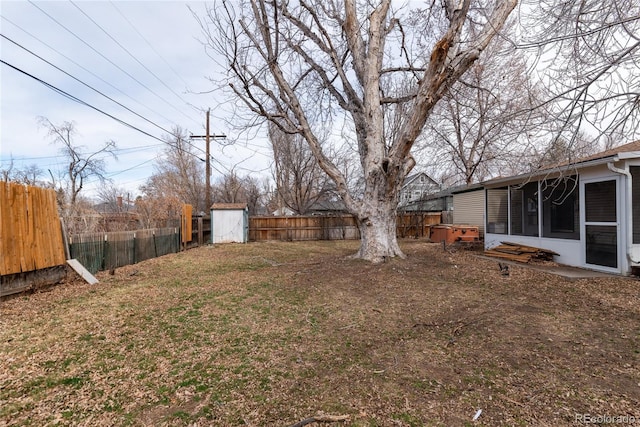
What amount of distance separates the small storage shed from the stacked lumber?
11.6 metres

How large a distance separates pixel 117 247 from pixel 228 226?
26.6 ft

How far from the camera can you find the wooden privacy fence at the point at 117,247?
691 centimetres

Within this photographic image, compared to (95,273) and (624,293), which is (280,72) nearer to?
(95,273)

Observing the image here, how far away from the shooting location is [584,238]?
7.07 meters

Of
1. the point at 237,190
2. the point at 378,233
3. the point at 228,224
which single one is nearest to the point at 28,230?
the point at 378,233

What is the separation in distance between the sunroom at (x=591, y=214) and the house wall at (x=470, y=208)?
433 cm

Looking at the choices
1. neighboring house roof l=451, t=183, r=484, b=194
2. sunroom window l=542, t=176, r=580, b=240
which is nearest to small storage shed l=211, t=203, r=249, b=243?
neighboring house roof l=451, t=183, r=484, b=194

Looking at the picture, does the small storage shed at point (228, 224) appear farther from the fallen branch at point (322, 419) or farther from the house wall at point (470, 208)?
the fallen branch at point (322, 419)

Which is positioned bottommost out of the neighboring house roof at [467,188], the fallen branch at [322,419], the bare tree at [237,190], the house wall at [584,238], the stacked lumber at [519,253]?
the fallen branch at [322,419]

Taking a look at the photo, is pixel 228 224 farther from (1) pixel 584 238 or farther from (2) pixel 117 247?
(1) pixel 584 238

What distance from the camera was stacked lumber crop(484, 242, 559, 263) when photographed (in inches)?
316

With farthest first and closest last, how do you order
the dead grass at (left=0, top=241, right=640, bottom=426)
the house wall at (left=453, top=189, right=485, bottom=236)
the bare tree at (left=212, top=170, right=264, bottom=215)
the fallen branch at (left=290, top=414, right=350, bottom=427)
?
the bare tree at (left=212, top=170, right=264, bottom=215) < the house wall at (left=453, top=189, right=485, bottom=236) < the dead grass at (left=0, top=241, right=640, bottom=426) < the fallen branch at (left=290, top=414, right=350, bottom=427)

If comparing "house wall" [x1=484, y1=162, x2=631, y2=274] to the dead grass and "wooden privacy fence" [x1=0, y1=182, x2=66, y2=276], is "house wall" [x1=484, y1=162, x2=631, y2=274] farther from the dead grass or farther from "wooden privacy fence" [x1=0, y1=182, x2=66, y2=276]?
"wooden privacy fence" [x1=0, y1=182, x2=66, y2=276]

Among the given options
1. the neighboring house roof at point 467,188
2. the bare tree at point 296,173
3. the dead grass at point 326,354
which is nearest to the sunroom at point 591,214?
the dead grass at point 326,354
